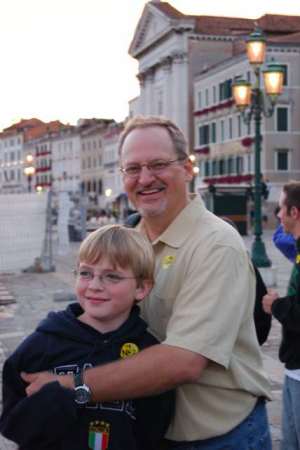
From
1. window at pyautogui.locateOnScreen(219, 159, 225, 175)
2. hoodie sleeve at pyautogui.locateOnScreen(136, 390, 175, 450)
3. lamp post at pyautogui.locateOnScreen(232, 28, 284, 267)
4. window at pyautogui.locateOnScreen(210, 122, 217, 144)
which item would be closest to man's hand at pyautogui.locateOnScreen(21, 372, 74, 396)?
hoodie sleeve at pyautogui.locateOnScreen(136, 390, 175, 450)

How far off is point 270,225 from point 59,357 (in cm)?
4996

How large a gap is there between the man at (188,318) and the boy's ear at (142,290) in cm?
6

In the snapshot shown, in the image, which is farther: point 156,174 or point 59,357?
point 156,174

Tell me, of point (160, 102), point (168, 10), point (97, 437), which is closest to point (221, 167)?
point (160, 102)

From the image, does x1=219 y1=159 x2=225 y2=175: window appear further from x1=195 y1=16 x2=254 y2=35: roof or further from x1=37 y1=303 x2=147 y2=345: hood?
x1=37 y1=303 x2=147 y2=345: hood

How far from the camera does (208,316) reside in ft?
7.19

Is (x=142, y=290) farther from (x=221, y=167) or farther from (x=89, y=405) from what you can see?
(x=221, y=167)

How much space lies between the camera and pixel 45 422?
6.97ft

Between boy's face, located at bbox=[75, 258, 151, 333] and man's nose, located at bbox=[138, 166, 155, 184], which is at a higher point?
man's nose, located at bbox=[138, 166, 155, 184]

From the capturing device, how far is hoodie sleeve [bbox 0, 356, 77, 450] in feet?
6.98

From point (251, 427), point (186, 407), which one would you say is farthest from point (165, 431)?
point (251, 427)

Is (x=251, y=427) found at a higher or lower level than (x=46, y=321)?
lower

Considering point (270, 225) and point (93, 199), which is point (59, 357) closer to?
point (270, 225)

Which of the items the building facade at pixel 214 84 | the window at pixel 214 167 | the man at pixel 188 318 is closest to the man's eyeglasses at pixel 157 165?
the man at pixel 188 318
